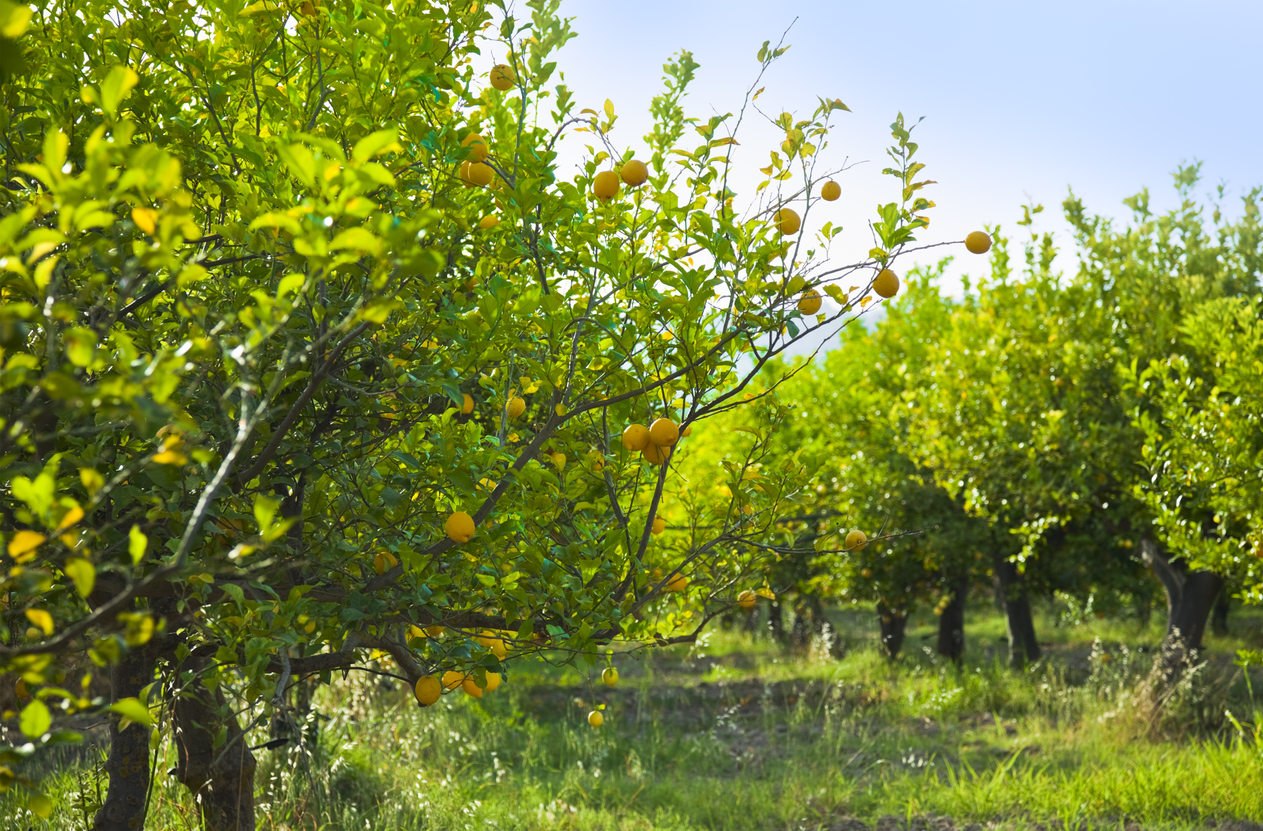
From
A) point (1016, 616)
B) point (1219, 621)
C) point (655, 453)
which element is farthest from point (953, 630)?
point (655, 453)

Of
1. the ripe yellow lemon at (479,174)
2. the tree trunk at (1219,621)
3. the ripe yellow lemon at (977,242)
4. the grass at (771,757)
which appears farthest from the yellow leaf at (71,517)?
the tree trunk at (1219,621)

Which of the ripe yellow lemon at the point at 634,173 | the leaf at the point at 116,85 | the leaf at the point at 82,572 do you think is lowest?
the leaf at the point at 82,572

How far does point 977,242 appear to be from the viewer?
240 centimetres

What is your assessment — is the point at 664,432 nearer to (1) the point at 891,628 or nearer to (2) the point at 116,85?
(2) the point at 116,85

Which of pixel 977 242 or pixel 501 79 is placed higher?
pixel 501 79

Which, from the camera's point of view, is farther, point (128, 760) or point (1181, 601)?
point (1181, 601)

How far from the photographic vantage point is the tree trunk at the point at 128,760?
2.65 meters

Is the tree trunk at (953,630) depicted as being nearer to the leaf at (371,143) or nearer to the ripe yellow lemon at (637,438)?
the ripe yellow lemon at (637,438)

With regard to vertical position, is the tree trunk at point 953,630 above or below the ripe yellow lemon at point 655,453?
below

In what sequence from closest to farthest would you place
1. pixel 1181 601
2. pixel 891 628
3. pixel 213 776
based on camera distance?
pixel 213 776, pixel 1181 601, pixel 891 628

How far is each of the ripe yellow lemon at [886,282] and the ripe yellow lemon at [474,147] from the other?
1081 mm

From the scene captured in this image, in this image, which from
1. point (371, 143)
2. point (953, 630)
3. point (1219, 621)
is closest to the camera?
point (371, 143)

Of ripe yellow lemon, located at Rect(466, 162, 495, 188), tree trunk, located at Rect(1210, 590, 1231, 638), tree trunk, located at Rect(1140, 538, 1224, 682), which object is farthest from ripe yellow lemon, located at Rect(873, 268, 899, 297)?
tree trunk, located at Rect(1210, 590, 1231, 638)

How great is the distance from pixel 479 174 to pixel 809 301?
0.93 metres
